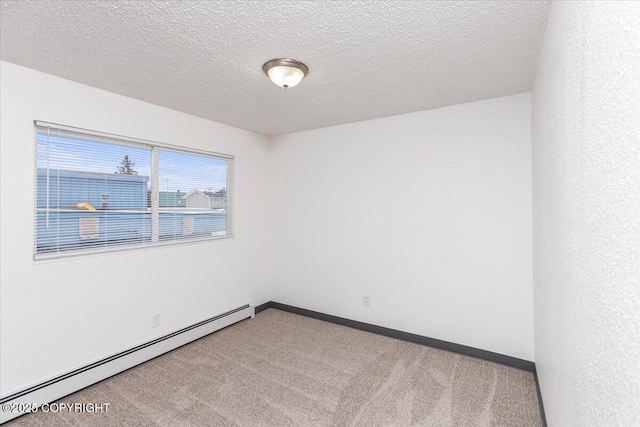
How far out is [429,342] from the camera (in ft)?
9.87

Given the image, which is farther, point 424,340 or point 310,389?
point 424,340

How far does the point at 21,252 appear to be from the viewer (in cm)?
209

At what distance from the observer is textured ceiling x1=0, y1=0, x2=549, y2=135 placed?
4.91 ft

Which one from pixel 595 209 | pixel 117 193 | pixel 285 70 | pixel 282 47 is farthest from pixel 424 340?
pixel 117 193

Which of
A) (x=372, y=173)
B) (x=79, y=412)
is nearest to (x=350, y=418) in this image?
(x=79, y=412)

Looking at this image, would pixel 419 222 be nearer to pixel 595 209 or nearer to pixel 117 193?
pixel 595 209

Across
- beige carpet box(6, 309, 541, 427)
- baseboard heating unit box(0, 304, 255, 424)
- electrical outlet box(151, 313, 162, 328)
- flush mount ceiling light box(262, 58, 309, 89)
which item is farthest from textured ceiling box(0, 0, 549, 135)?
beige carpet box(6, 309, 541, 427)

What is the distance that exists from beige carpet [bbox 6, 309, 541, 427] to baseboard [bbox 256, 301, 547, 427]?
2.4 inches

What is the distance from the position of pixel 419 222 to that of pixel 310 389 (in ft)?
6.07

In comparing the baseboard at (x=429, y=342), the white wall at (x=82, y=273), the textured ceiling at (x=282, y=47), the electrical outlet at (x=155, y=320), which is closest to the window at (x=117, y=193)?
the white wall at (x=82, y=273)

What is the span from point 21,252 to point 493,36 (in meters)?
3.37

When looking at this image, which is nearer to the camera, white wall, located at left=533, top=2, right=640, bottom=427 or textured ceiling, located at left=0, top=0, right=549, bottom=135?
white wall, located at left=533, top=2, right=640, bottom=427

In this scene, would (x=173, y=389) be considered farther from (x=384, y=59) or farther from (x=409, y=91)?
(x=409, y=91)

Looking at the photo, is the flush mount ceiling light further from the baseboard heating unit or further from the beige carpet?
the baseboard heating unit
